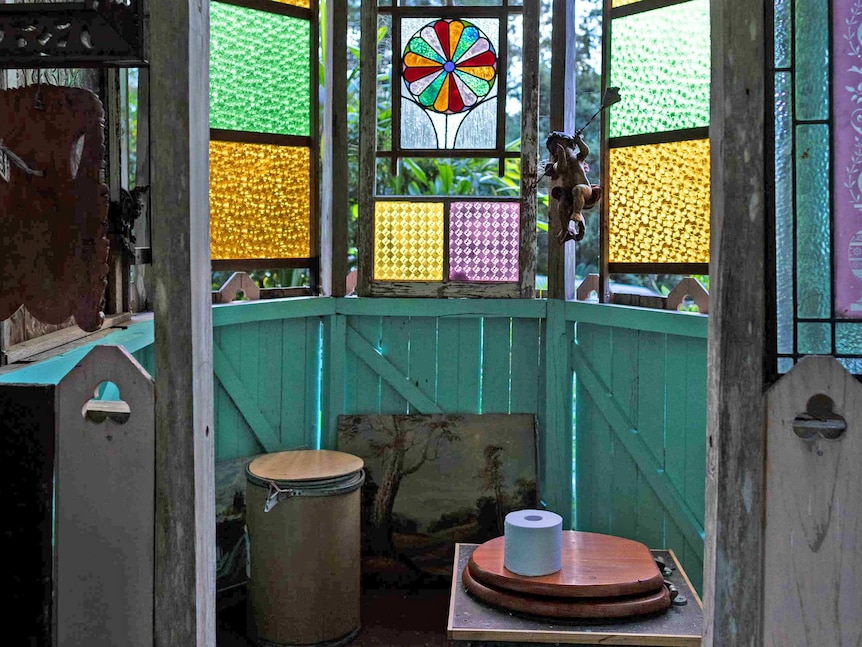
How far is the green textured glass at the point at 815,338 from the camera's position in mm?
1402

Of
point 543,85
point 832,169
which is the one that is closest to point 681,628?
point 832,169

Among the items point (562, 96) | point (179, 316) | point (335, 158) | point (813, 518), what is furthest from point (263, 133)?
point (813, 518)

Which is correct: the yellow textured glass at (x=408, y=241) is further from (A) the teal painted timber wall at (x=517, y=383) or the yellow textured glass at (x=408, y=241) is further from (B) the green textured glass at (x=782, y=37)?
(B) the green textured glass at (x=782, y=37)

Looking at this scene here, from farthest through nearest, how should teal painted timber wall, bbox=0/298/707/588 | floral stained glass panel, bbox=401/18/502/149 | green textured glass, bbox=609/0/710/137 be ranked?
floral stained glass panel, bbox=401/18/502/149
teal painted timber wall, bbox=0/298/707/588
green textured glass, bbox=609/0/710/137

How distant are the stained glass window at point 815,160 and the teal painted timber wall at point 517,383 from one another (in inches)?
73.1

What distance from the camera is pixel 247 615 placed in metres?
3.46

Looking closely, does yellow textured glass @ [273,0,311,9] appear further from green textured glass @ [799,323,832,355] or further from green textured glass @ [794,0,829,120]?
green textured glass @ [799,323,832,355]

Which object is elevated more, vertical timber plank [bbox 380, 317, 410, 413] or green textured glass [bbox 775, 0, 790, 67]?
green textured glass [bbox 775, 0, 790, 67]

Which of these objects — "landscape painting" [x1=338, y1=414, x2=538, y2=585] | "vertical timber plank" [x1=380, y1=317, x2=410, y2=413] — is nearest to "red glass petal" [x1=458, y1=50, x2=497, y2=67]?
"vertical timber plank" [x1=380, y1=317, x2=410, y2=413]

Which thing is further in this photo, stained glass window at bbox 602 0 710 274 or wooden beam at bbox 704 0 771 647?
stained glass window at bbox 602 0 710 274

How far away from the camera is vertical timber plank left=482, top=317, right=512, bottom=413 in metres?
3.97

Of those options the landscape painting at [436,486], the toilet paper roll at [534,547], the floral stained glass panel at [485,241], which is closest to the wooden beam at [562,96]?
the floral stained glass panel at [485,241]

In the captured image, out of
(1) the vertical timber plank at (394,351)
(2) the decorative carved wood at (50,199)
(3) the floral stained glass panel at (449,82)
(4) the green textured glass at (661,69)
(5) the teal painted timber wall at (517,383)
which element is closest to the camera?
(2) the decorative carved wood at (50,199)

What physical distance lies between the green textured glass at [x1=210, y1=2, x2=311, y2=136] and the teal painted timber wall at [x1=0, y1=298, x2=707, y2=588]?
0.81m
